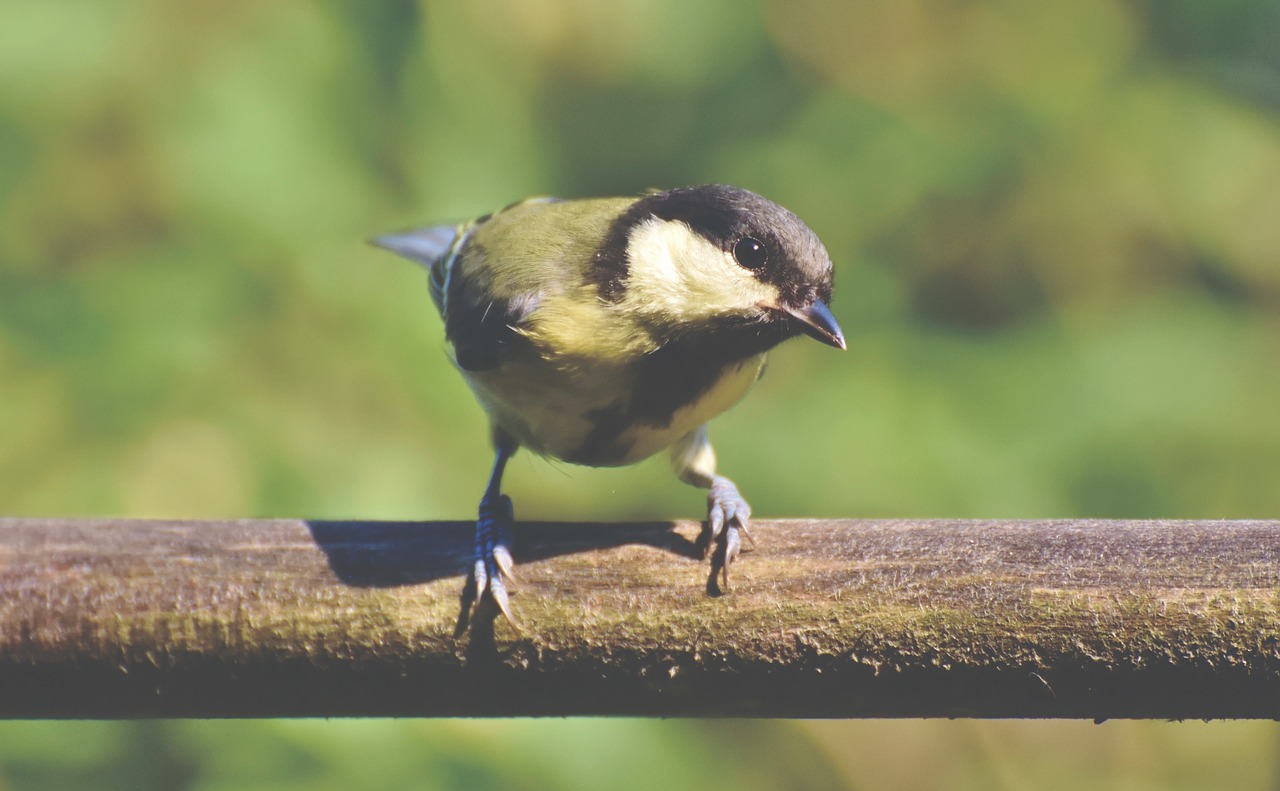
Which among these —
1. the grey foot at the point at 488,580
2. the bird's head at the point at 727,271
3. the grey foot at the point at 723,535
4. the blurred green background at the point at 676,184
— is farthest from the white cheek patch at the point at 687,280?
the blurred green background at the point at 676,184

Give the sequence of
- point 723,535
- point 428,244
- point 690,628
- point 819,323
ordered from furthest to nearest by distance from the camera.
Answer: point 428,244, point 819,323, point 723,535, point 690,628

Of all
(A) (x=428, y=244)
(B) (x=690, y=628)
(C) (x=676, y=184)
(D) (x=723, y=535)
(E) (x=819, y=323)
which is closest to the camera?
(B) (x=690, y=628)

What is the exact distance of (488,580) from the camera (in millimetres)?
1307

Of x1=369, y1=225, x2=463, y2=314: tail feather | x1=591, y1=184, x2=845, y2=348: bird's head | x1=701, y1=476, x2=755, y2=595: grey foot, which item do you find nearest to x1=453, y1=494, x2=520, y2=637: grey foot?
x1=701, y1=476, x2=755, y2=595: grey foot

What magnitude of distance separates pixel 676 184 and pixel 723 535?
1.15 metres

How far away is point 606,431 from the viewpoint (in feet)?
5.47

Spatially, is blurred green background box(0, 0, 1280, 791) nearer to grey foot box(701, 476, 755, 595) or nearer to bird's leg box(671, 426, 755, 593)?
bird's leg box(671, 426, 755, 593)

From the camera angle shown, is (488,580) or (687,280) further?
(687,280)

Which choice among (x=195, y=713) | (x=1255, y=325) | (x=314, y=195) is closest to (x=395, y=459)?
(x=314, y=195)

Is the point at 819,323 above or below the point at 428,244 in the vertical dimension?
above

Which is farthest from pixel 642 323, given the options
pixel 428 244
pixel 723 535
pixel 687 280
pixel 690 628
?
pixel 428 244

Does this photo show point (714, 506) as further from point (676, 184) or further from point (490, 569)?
point (676, 184)

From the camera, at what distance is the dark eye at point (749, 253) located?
1.56 m

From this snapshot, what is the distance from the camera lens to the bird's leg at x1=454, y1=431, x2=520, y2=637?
1.29 metres
